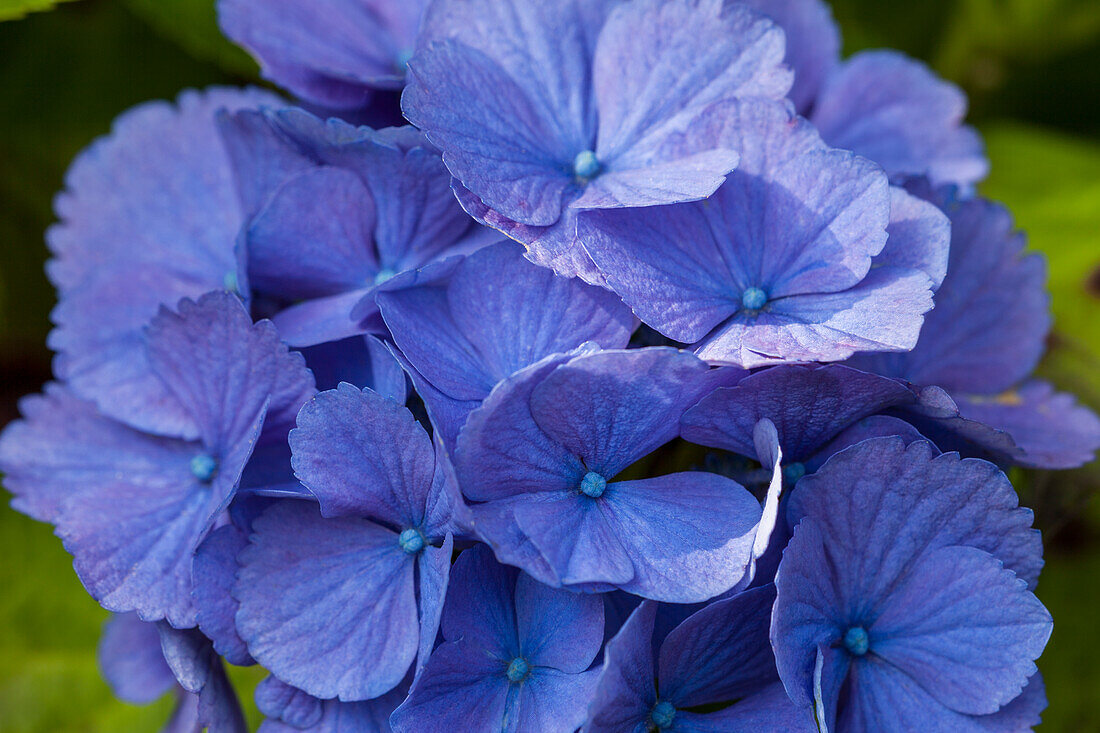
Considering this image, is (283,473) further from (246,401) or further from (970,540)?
(970,540)

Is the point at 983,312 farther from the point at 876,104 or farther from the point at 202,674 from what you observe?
the point at 202,674

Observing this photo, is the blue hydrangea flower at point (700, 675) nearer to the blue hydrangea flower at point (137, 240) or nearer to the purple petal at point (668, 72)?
the purple petal at point (668, 72)

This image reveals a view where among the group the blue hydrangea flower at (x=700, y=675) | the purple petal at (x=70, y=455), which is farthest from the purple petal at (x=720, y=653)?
the purple petal at (x=70, y=455)

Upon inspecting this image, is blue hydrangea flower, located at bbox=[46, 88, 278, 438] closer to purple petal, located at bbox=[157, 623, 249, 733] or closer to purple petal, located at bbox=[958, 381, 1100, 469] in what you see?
purple petal, located at bbox=[157, 623, 249, 733]

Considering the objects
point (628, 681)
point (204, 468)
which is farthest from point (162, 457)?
point (628, 681)

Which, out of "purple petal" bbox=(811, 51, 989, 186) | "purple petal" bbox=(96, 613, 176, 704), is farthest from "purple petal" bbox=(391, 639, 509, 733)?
"purple petal" bbox=(811, 51, 989, 186)
